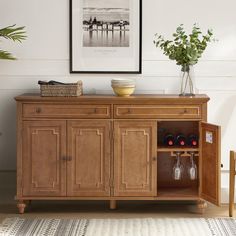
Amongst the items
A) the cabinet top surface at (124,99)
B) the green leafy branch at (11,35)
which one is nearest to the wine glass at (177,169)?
the cabinet top surface at (124,99)

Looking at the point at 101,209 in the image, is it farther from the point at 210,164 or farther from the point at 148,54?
the point at 148,54

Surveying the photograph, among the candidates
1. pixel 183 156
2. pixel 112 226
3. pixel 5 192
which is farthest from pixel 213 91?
pixel 5 192

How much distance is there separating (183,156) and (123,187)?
619 mm

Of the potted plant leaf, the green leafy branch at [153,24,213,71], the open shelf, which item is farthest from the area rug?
the green leafy branch at [153,24,213,71]

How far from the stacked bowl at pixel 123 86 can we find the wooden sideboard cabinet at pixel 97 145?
0.12m

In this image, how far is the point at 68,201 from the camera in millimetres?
5902

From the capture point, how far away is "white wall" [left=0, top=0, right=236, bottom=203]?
5805mm

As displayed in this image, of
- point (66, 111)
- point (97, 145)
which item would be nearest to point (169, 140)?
point (97, 145)

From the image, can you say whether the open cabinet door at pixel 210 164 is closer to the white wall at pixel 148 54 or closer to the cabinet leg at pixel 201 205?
the cabinet leg at pixel 201 205

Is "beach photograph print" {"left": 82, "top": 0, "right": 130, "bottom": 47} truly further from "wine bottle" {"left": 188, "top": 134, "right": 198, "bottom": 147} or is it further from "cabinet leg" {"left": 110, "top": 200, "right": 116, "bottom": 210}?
"cabinet leg" {"left": 110, "top": 200, "right": 116, "bottom": 210}

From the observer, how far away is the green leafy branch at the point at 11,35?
17.9 ft

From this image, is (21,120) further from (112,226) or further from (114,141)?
(112,226)

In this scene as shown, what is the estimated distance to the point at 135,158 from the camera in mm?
5492

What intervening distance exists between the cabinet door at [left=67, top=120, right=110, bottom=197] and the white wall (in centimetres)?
50
